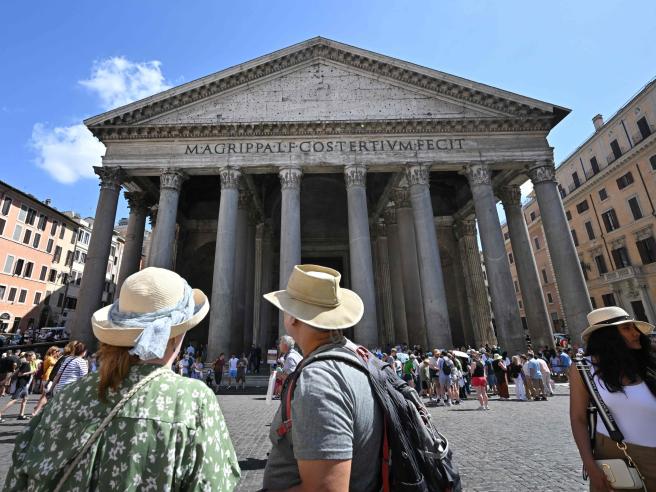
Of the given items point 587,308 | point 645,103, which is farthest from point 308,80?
point 645,103

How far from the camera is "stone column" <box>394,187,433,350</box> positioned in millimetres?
16766

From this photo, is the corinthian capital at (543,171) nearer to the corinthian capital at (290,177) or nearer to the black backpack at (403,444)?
the corinthian capital at (290,177)

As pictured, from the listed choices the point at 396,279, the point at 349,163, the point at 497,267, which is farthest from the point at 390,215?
the point at 497,267

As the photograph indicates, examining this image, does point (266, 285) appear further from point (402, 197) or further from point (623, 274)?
point (623, 274)

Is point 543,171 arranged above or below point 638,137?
below

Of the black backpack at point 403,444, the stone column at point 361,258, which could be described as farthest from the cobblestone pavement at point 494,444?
the stone column at point 361,258

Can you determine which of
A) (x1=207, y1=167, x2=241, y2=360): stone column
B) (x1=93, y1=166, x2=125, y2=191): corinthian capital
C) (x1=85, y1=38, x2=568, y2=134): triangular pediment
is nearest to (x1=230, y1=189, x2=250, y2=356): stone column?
(x1=207, y1=167, x2=241, y2=360): stone column

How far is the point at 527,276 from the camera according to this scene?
16016 mm

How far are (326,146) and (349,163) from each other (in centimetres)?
135

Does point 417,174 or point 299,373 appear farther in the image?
point 417,174

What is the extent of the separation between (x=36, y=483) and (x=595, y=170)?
36510 mm

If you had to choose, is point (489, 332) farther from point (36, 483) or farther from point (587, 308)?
point (36, 483)

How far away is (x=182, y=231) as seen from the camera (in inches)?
854

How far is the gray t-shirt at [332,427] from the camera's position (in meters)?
1.22
